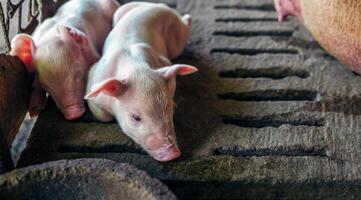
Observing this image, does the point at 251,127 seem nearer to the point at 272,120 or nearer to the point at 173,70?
the point at 272,120

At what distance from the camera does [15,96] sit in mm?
1276

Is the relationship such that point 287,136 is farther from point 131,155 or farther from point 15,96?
point 15,96

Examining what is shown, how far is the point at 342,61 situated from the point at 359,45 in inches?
4.7

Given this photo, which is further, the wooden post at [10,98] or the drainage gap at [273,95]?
the drainage gap at [273,95]

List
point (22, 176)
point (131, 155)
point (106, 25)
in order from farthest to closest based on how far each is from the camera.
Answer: point (106, 25) → point (131, 155) → point (22, 176)

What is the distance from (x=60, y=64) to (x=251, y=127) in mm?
462

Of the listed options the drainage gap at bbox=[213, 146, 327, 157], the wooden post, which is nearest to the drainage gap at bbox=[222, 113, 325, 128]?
the drainage gap at bbox=[213, 146, 327, 157]

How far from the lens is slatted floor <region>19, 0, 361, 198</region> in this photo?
3.78ft

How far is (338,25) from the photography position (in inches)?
54.4

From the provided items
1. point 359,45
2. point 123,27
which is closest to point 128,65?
point 123,27

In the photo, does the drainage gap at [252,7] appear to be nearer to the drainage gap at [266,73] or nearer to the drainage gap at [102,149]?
the drainage gap at [266,73]

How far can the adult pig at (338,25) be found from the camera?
52.9 inches

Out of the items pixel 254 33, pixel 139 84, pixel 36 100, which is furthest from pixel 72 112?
pixel 254 33

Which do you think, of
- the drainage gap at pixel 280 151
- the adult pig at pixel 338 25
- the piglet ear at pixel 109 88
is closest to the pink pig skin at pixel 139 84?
the piglet ear at pixel 109 88
